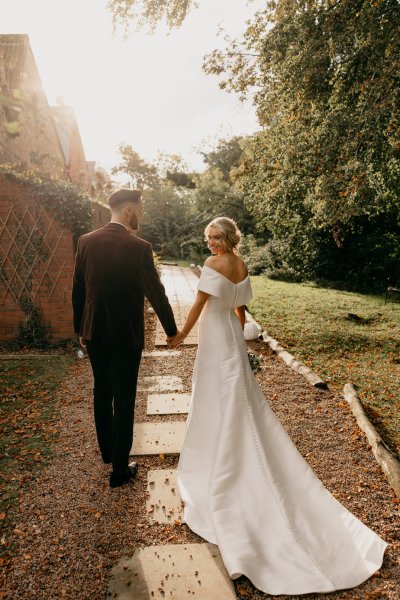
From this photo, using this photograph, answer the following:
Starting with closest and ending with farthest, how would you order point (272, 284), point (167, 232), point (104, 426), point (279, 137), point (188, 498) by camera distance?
point (188, 498) < point (104, 426) < point (279, 137) < point (272, 284) < point (167, 232)

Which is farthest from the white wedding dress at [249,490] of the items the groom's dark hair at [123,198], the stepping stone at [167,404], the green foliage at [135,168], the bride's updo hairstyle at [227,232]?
the green foliage at [135,168]

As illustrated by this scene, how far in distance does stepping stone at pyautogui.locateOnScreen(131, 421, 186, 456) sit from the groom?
567 millimetres

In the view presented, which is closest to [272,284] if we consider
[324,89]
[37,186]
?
[324,89]

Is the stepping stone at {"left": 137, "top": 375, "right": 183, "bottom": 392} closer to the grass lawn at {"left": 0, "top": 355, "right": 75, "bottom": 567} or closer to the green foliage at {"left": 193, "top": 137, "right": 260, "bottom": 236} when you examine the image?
the grass lawn at {"left": 0, "top": 355, "right": 75, "bottom": 567}

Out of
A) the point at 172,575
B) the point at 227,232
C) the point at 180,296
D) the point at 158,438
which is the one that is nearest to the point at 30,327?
the point at 158,438

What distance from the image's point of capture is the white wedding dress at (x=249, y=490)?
249cm

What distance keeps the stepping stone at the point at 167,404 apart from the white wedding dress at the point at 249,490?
5.21 ft

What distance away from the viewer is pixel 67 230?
7.22m

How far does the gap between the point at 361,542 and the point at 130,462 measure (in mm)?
1950

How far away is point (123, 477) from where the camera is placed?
3.45 metres

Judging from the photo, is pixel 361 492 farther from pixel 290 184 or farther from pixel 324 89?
pixel 290 184

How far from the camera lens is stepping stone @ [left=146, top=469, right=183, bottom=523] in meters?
3.07

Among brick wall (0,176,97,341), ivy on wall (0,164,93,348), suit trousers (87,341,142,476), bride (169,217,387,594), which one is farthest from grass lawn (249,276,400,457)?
ivy on wall (0,164,93,348)

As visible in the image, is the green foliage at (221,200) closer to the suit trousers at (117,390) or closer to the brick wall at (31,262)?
the brick wall at (31,262)
